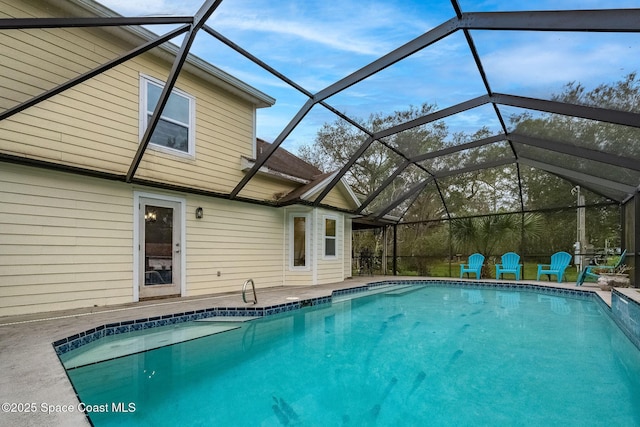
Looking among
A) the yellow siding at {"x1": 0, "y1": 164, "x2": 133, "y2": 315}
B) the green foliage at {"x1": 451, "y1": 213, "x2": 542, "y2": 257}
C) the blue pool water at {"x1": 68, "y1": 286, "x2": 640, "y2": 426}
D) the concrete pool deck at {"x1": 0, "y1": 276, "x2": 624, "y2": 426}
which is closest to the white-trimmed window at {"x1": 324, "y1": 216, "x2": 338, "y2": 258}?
the concrete pool deck at {"x1": 0, "y1": 276, "x2": 624, "y2": 426}

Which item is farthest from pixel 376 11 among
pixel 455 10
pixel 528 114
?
pixel 528 114

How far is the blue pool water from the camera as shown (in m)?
2.81

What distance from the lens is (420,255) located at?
529 inches

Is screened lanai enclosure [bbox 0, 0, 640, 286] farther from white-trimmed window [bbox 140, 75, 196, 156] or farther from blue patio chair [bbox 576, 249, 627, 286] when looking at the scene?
white-trimmed window [bbox 140, 75, 196, 156]

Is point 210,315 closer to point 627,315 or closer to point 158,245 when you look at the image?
point 158,245

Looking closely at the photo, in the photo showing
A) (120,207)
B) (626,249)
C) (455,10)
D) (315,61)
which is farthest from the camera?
(626,249)

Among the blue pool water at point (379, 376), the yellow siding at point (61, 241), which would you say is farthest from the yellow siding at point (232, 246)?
the blue pool water at point (379, 376)

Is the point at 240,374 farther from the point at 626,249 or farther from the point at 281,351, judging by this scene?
the point at 626,249

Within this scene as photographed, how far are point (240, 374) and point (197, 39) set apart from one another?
4467mm

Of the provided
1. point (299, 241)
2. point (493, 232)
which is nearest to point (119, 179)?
point (299, 241)

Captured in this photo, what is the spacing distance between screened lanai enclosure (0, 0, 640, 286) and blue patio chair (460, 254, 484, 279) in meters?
0.73

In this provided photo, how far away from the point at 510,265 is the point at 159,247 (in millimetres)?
10422

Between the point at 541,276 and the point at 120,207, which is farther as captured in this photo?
the point at 541,276

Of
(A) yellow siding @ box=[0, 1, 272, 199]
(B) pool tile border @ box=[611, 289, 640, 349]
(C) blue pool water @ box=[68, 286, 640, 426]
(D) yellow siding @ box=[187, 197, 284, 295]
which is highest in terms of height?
(A) yellow siding @ box=[0, 1, 272, 199]
